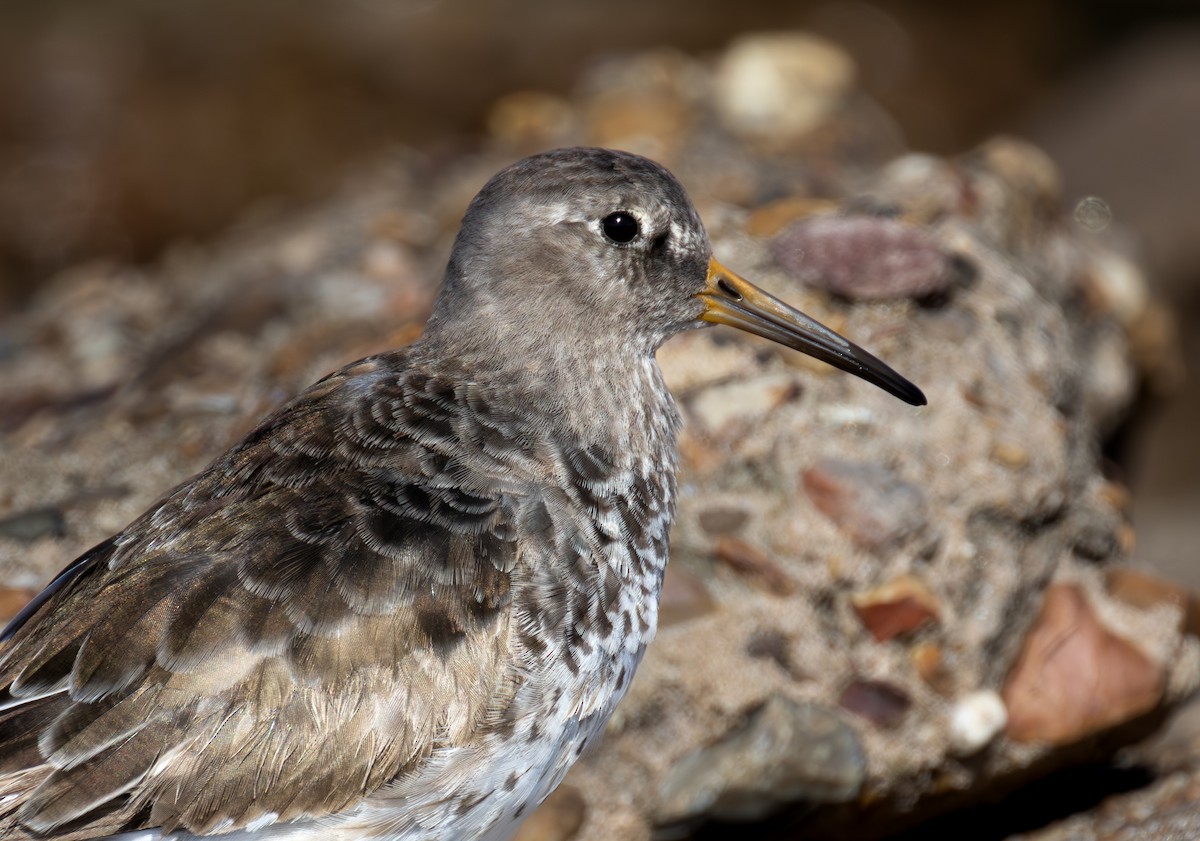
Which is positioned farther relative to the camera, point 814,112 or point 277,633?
point 814,112

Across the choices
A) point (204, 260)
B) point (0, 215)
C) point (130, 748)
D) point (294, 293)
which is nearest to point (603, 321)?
point (130, 748)

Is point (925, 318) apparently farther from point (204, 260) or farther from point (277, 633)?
point (204, 260)

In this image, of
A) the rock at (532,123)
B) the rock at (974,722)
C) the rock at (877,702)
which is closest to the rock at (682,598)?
the rock at (877,702)

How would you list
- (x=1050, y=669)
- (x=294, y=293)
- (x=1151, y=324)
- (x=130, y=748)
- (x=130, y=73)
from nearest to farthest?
1. (x=130, y=748)
2. (x=1050, y=669)
3. (x=294, y=293)
4. (x=1151, y=324)
5. (x=130, y=73)

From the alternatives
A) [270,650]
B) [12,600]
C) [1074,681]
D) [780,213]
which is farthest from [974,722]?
[12,600]

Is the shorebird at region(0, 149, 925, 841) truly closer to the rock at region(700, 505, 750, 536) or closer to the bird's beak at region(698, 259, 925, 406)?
the bird's beak at region(698, 259, 925, 406)

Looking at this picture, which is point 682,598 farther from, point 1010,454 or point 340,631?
point 340,631

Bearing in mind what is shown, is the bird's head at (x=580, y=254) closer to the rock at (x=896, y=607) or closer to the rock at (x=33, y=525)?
the rock at (x=896, y=607)

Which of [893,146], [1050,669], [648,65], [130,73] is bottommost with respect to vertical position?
[1050,669]
